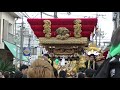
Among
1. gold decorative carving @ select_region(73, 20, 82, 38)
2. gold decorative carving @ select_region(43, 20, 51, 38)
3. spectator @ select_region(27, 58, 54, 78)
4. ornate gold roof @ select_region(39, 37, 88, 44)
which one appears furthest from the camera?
ornate gold roof @ select_region(39, 37, 88, 44)

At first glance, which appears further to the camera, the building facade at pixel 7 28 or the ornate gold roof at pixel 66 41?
the building facade at pixel 7 28

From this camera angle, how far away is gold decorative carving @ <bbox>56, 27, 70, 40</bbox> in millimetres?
5179

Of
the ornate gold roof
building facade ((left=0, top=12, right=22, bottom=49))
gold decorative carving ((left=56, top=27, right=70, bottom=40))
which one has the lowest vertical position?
the ornate gold roof

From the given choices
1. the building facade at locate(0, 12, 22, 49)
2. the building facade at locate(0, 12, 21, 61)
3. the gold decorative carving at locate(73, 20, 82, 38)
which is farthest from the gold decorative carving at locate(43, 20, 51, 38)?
the building facade at locate(0, 12, 21, 61)

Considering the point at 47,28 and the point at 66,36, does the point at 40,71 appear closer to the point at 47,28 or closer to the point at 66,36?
the point at 47,28

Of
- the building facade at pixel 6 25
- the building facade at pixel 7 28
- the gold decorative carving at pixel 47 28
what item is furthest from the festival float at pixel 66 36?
the building facade at pixel 7 28

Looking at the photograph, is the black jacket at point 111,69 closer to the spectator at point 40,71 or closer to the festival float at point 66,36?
the spectator at point 40,71

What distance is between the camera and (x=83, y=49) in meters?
5.59

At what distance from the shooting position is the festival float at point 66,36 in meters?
5.12

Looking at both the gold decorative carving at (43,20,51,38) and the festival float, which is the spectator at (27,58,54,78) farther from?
the gold decorative carving at (43,20,51,38)

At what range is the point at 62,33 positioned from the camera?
521cm

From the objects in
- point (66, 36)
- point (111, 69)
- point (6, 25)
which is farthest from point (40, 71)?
point (6, 25)
